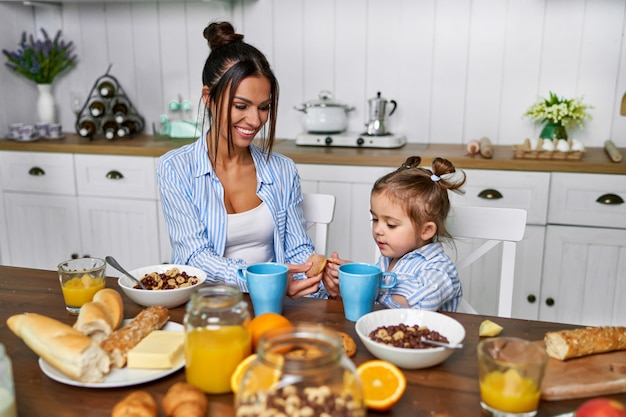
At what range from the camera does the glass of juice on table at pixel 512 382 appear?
80cm

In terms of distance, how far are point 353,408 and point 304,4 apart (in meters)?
2.63

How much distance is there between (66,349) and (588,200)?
6.87ft

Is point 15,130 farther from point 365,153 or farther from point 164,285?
point 164,285

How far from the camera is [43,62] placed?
3164 millimetres

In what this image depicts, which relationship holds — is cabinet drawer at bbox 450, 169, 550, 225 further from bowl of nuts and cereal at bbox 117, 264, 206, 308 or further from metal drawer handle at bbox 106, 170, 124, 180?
metal drawer handle at bbox 106, 170, 124, 180

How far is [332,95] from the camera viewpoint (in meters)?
3.02

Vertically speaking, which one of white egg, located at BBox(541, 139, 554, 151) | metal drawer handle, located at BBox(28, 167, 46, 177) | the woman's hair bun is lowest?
metal drawer handle, located at BBox(28, 167, 46, 177)

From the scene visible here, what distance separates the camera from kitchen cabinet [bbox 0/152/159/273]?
2855 mm

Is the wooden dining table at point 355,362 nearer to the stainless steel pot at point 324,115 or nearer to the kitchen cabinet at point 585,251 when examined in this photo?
the kitchen cabinet at point 585,251

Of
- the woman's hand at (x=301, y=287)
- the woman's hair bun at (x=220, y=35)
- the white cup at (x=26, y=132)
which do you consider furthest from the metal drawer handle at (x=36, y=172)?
the woman's hand at (x=301, y=287)

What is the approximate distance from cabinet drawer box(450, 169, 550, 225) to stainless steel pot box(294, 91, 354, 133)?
70 centimetres

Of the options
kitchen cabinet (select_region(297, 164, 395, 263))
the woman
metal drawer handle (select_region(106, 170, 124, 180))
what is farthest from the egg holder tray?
metal drawer handle (select_region(106, 170, 124, 180))

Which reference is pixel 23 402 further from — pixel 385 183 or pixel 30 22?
pixel 30 22

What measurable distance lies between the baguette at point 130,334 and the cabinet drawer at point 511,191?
5.49 ft
